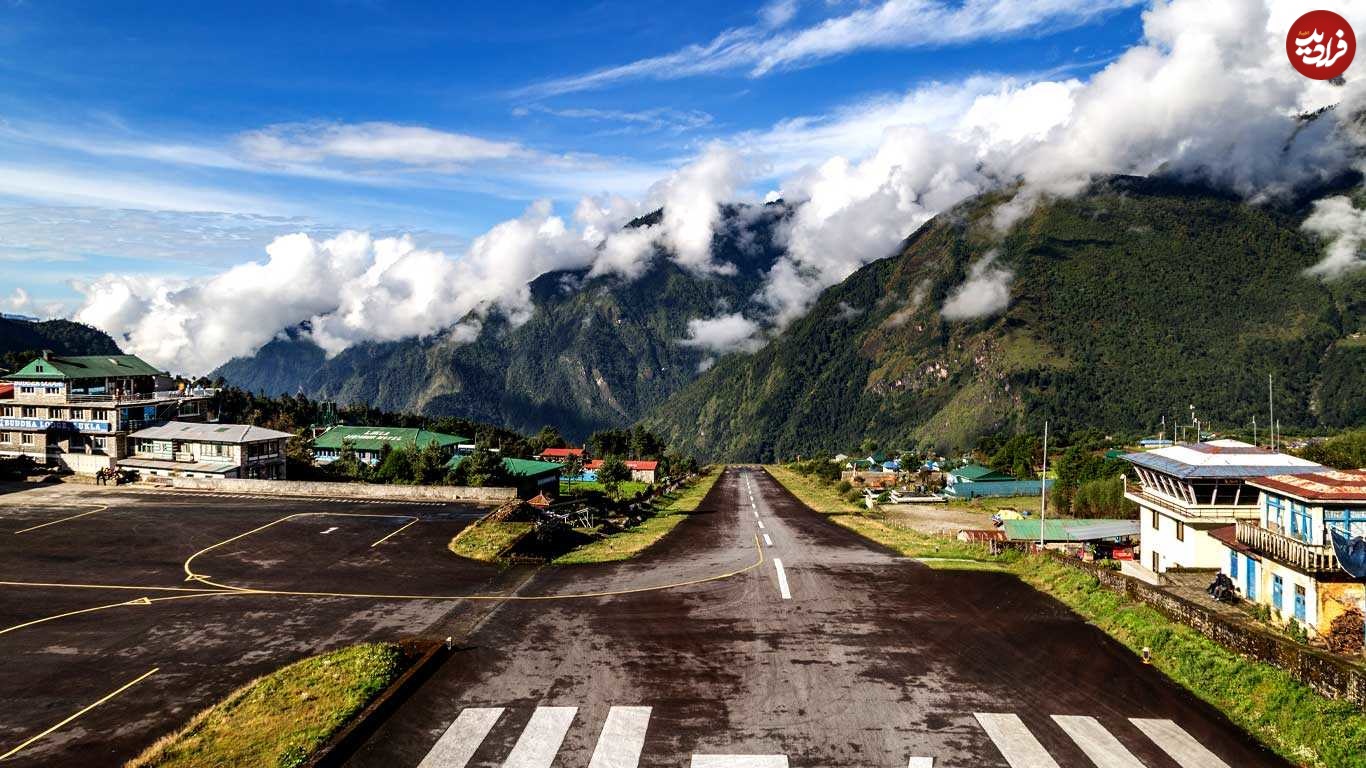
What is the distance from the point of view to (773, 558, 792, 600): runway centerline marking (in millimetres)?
29875

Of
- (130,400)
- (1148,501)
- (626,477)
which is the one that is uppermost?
(130,400)

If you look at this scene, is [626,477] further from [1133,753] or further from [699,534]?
[1133,753]

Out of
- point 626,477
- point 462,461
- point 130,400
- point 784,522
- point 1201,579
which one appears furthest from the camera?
point 626,477

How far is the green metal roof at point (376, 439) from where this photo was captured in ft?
310

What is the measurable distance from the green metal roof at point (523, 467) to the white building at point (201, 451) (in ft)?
56.2

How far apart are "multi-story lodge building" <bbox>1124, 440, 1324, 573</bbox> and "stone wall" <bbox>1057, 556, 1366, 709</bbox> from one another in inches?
299

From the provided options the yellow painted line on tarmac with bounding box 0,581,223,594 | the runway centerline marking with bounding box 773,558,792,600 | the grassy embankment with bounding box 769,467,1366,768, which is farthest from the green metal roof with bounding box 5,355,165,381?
the grassy embankment with bounding box 769,467,1366,768

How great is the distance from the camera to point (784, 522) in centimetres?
6022

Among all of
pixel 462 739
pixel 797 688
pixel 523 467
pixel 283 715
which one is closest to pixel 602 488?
pixel 523 467

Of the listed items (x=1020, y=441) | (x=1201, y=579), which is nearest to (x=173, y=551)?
(x=1201, y=579)

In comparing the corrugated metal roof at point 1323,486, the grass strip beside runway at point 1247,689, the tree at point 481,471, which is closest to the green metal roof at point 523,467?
the tree at point 481,471

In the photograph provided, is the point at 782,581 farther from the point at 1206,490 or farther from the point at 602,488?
the point at 602,488

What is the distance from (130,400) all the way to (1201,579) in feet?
266

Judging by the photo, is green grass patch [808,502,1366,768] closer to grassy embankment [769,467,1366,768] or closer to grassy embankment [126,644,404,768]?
grassy embankment [769,467,1366,768]
